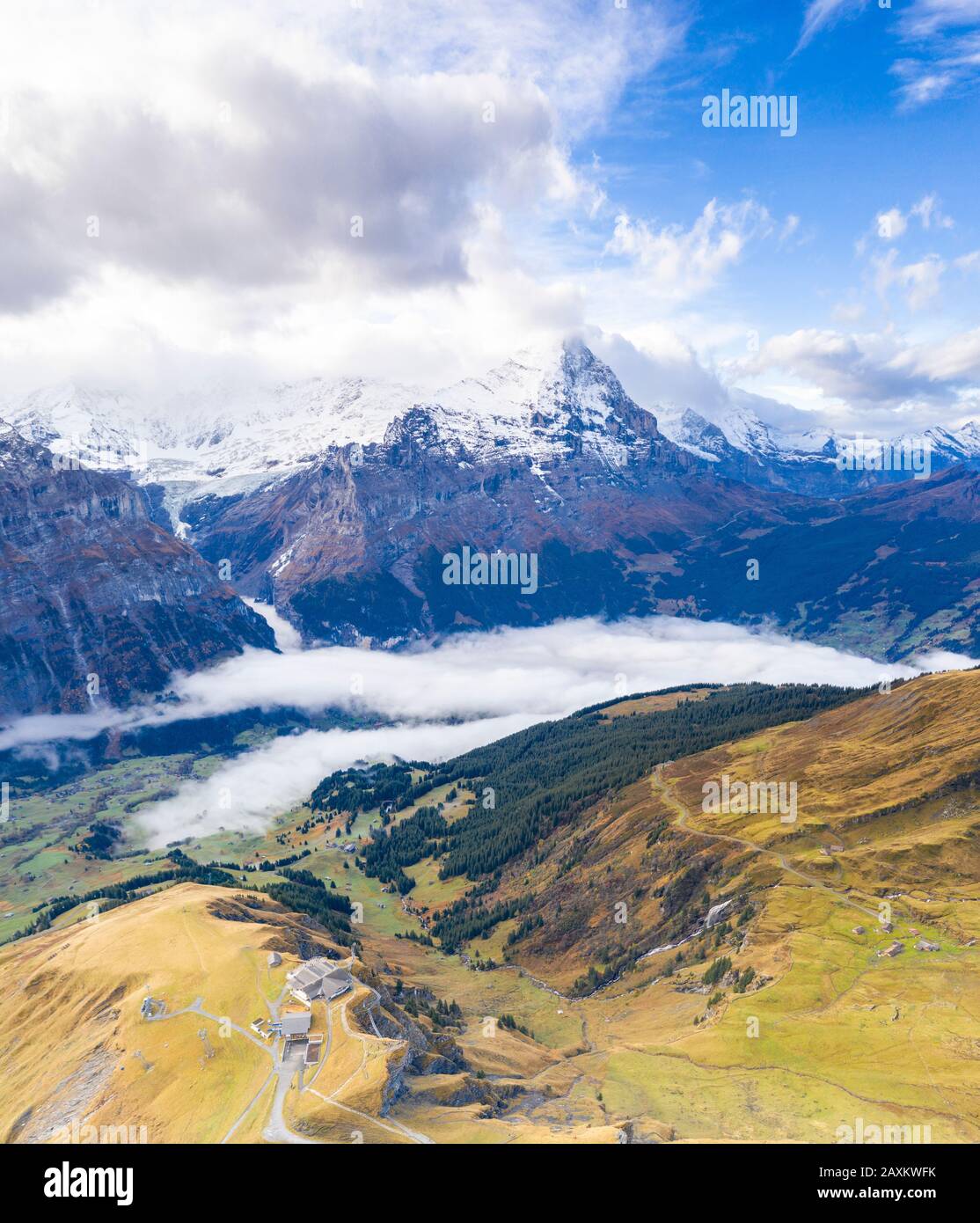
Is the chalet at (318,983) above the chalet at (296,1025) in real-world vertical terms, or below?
below

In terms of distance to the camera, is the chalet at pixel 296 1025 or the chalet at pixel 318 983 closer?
the chalet at pixel 296 1025

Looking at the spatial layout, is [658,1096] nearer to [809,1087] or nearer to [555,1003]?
[809,1087]

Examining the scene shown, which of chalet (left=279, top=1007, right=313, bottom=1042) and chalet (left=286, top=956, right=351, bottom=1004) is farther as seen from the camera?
chalet (left=286, top=956, right=351, bottom=1004)

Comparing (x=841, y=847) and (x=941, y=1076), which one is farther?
(x=841, y=847)

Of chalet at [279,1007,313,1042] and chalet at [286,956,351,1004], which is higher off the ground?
chalet at [279,1007,313,1042]

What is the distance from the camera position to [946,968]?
139875 millimetres

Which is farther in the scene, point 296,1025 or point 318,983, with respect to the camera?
point 318,983

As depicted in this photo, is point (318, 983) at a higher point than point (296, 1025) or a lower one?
lower

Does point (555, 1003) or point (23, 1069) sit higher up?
point (23, 1069)
